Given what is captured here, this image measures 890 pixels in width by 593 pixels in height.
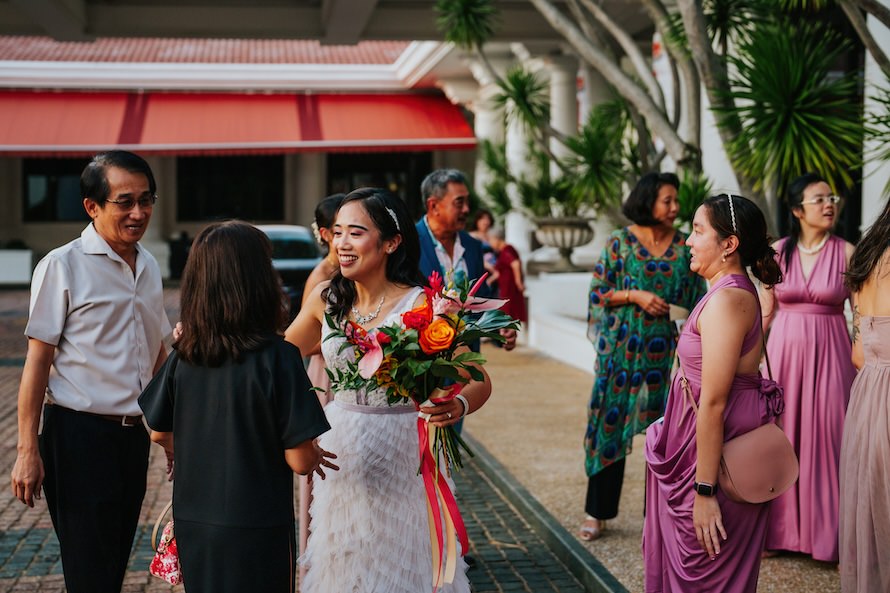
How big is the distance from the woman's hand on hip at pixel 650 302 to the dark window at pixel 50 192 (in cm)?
2558

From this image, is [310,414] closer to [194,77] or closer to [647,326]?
[647,326]

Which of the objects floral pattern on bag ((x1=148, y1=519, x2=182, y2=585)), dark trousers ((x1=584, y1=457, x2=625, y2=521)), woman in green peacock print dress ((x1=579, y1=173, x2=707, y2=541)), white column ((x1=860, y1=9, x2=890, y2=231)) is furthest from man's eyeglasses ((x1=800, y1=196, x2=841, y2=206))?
floral pattern on bag ((x1=148, y1=519, x2=182, y2=585))

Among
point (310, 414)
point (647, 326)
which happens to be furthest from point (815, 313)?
point (310, 414)

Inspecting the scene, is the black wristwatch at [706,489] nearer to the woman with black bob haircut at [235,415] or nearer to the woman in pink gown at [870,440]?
the woman in pink gown at [870,440]

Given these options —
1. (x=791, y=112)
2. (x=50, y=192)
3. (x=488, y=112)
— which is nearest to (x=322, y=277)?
(x=791, y=112)

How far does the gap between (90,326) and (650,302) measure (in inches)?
109

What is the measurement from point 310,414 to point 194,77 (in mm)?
23602

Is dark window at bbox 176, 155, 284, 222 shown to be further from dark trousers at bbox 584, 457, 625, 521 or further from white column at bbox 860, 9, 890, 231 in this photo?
dark trousers at bbox 584, 457, 625, 521

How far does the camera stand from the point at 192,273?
2922mm

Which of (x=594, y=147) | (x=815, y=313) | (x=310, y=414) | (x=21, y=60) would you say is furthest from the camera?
(x=21, y=60)

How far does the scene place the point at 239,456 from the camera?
9.49 ft

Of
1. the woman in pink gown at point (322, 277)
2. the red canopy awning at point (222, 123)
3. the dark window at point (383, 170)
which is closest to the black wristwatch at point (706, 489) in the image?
the woman in pink gown at point (322, 277)

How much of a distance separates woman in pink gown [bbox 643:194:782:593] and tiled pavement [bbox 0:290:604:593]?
143 cm

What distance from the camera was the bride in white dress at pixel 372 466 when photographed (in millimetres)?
3396
